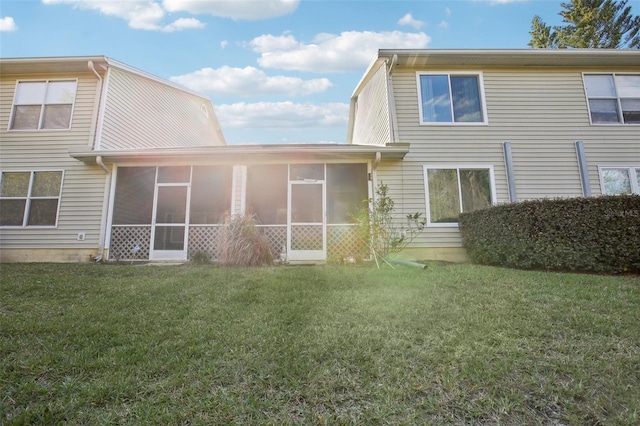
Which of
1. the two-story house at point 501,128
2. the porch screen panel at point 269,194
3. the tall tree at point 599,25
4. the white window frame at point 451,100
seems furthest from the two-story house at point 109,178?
the tall tree at point 599,25

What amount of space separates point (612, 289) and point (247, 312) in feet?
16.0

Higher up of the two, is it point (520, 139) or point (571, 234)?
point (520, 139)

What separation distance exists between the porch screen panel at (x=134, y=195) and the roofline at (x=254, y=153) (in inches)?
24.1

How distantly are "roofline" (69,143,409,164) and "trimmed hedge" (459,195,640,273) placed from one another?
127 inches

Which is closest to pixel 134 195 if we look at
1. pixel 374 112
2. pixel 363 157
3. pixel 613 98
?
pixel 363 157

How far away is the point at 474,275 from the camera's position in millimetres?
5066

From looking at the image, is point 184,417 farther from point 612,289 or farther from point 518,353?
point 612,289

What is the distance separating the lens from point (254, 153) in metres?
8.04

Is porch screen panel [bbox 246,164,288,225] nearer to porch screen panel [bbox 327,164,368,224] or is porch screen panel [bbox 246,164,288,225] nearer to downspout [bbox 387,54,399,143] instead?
porch screen panel [bbox 327,164,368,224]

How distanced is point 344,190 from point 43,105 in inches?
375

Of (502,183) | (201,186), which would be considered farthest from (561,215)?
(201,186)

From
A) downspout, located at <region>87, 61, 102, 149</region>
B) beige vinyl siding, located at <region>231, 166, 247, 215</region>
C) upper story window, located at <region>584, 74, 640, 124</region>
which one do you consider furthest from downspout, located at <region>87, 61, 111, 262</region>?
upper story window, located at <region>584, 74, 640, 124</region>

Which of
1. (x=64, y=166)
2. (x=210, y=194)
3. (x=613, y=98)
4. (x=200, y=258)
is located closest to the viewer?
(x=200, y=258)

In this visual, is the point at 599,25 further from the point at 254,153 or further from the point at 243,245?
the point at 243,245
